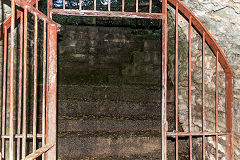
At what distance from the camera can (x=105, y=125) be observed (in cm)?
273

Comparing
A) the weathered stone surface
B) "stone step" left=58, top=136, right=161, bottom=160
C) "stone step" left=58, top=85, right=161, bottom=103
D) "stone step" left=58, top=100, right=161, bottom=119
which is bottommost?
"stone step" left=58, top=136, right=161, bottom=160

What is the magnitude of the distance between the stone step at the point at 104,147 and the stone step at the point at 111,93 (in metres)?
0.73

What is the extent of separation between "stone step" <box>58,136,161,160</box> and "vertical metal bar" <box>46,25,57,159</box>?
85cm

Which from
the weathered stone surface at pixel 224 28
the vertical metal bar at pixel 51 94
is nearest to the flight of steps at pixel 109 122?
the vertical metal bar at pixel 51 94

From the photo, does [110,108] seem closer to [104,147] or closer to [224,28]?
[104,147]

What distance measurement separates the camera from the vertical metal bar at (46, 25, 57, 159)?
5.43 ft

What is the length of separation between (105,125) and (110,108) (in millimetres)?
326

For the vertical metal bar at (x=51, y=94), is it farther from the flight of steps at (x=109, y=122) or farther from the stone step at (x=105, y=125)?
the stone step at (x=105, y=125)

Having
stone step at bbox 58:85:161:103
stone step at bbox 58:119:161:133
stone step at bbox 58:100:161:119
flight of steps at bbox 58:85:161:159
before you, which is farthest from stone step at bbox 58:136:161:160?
stone step at bbox 58:85:161:103

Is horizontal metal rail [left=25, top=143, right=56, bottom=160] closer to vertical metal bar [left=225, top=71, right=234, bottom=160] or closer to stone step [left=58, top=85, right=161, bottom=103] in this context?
stone step [left=58, top=85, right=161, bottom=103]

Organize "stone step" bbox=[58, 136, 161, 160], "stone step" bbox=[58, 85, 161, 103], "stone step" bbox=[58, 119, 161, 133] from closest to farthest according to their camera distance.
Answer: "stone step" bbox=[58, 136, 161, 160]
"stone step" bbox=[58, 119, 161, 133]
"stone step" bbox=[58, 85, 161, 103]

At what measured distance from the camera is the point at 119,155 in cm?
256

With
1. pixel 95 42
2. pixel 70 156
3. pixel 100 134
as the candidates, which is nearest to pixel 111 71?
pixel 95 42

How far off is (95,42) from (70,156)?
2576 mm
